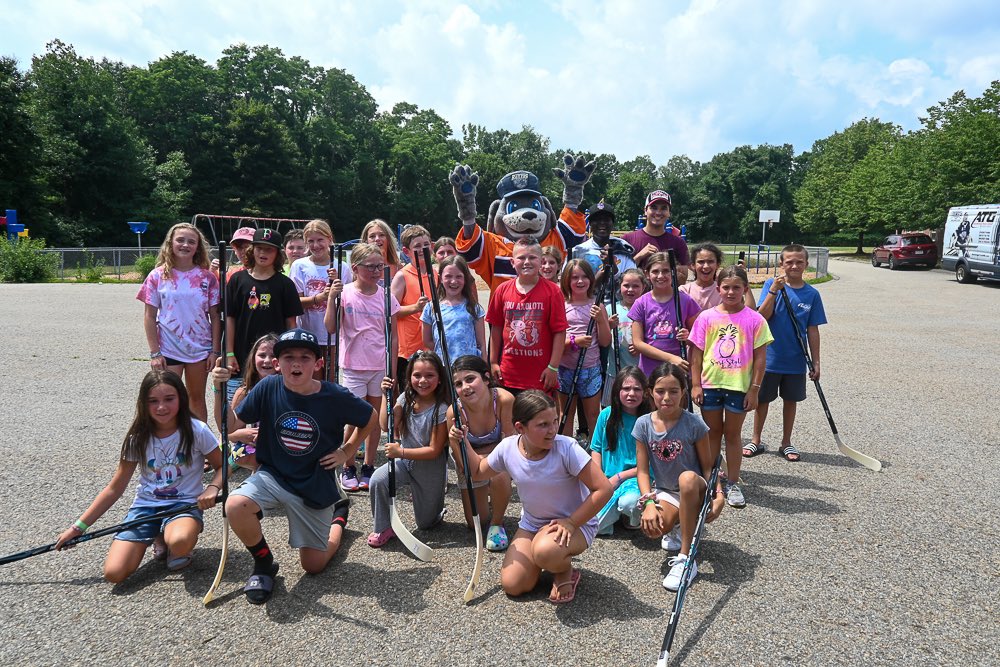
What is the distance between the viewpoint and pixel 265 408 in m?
3.85

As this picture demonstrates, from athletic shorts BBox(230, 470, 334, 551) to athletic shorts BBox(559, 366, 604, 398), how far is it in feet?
7.53

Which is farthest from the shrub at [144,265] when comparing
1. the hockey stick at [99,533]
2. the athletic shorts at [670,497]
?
the athletic shorts at [670,497]

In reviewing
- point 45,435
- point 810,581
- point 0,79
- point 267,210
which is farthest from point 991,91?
point 0,79

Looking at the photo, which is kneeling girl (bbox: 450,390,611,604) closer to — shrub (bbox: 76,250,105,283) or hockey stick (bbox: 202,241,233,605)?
hockey stick (bbox: 202,241,233,605)

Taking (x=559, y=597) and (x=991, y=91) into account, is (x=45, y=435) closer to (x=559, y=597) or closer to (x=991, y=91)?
(x=559, y=597)

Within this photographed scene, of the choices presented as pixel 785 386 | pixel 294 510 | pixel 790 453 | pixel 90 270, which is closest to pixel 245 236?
pixel 294 510

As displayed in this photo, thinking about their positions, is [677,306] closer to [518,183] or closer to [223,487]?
[518,183]

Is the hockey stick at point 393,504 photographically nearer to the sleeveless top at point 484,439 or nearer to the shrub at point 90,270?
the sleeveless top at point 484,439

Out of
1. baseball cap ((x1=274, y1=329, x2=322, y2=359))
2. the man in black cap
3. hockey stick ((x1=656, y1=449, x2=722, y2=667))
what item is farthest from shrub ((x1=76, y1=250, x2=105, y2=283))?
hockey stick ((x1=656, y1=449, x2=722, y2=667))

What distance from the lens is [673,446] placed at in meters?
4.03

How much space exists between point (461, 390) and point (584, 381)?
143 cm

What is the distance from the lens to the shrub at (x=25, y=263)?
2206 cm

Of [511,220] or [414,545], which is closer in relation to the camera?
[414,545]

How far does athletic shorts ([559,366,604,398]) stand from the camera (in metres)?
5.28
